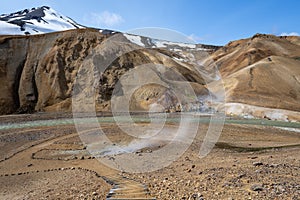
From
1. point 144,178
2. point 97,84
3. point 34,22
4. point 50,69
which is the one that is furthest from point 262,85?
point 34,22

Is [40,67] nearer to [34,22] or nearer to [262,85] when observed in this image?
[262,85]

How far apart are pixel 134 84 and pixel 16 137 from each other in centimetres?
2780

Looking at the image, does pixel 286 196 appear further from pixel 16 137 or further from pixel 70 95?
pixel 70 95

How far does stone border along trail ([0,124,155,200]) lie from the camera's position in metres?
8.23

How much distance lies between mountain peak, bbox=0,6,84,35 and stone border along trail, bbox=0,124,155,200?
11921 centimetres

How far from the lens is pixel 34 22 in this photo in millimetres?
160250

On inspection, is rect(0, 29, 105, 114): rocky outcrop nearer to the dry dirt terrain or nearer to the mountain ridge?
the mountain ridge

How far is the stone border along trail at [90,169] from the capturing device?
8.23 meters

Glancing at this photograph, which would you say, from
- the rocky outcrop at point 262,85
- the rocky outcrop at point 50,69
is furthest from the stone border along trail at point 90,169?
the rocky outcrop at point 262,85

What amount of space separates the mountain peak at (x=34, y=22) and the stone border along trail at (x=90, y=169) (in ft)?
391

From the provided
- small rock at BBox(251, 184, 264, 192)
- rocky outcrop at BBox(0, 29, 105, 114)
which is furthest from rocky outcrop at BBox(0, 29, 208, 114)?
small rock at BBox(251, 184, 264, 192)

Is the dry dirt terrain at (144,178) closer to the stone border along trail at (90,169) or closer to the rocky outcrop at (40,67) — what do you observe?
the stone border along trail at (90,169)

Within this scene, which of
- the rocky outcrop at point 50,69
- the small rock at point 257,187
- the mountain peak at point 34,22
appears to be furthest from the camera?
the mountain peak at point 34,22

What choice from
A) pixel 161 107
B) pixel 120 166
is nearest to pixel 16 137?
pixel 120 166
